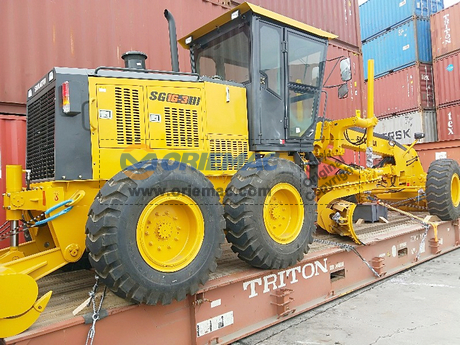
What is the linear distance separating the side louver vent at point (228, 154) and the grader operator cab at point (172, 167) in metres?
0.01

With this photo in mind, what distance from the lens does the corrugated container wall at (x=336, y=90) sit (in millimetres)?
9508

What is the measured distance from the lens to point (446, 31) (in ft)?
53.6

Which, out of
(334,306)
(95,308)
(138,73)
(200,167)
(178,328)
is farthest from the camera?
(334,306)

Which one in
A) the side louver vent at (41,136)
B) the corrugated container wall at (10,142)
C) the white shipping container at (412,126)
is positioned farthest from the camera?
the white shipping container at (412,126)

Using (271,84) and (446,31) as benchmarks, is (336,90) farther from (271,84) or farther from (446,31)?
(446,31)

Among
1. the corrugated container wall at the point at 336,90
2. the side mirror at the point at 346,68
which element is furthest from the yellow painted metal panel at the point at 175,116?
the corrugated container wall at the point at 336,90

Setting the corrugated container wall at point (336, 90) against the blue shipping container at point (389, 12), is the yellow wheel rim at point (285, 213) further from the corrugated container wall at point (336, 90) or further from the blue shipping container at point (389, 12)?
the blue shipping container at point (389, 12)

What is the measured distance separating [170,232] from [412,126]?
16.5 meters

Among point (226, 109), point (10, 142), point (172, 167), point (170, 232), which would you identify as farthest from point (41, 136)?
point (10, 142)

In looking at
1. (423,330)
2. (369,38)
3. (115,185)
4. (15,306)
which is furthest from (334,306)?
(369,38)

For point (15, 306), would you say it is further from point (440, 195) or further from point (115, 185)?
point (440, 195)

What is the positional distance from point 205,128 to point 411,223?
15.1 feet

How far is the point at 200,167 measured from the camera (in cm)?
388

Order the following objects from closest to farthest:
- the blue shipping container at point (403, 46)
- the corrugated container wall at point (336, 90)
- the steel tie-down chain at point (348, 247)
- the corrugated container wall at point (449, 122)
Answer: the steel tie-down chain at point (348, 247) < the corrugated container wall at point (336, 90) < the corrugated container wall at point (449, 122) < the blue shipping container at point (403, 46)
